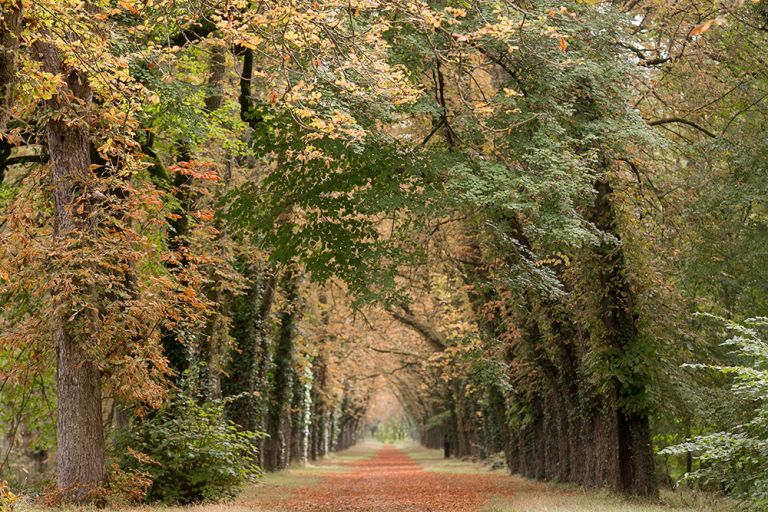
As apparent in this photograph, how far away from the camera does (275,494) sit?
74.2ft

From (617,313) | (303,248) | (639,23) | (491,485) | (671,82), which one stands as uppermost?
(639,23)

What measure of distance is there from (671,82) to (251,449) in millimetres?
12518

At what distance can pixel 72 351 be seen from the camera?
14.3 m

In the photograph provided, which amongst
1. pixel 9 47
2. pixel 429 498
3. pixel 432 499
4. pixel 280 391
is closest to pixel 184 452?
pixel 432 499

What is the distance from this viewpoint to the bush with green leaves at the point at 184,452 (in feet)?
55.1

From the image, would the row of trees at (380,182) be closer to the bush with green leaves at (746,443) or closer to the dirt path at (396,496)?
the bush with green leaves at (746,443)

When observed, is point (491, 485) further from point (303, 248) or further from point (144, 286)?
point (144, 286)

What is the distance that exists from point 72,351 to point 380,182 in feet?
21.3

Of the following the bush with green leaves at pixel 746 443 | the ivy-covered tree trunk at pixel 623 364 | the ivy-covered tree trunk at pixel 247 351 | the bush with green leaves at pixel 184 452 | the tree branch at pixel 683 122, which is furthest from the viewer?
the ivy-covered tree trunk at pixel 247 351

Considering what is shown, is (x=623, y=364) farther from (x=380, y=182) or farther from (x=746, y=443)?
(x=380, y=182)

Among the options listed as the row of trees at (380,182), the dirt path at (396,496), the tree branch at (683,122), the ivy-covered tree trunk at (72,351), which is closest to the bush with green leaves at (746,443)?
the row of trees at (380,182)

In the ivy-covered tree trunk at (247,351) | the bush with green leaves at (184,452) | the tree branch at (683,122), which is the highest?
the tree branch at (683,122)

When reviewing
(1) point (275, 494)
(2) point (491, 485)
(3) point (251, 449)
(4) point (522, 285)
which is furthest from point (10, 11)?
(2) point (491, 485)

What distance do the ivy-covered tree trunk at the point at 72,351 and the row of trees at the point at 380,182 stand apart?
36 millimetres
